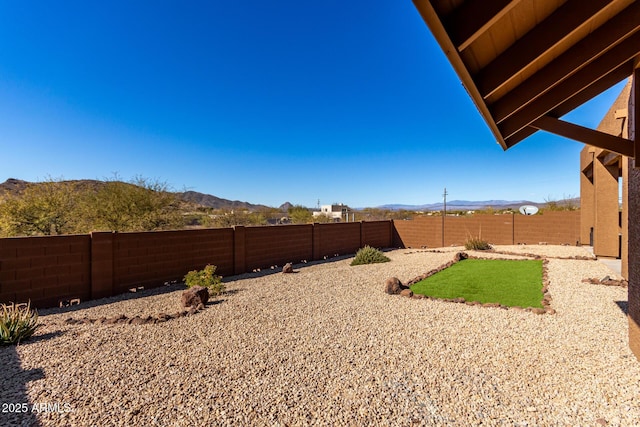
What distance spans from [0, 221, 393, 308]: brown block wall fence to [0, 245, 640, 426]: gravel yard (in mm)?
729

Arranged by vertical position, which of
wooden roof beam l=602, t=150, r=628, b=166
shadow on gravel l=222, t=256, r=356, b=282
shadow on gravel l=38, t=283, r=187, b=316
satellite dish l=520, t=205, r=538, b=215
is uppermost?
wooden roof beam l=602, t=150, r=628, b=166

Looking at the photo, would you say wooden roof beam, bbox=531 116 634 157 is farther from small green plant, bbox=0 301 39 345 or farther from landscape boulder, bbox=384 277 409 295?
small green plant, bbox=0 301 39 345

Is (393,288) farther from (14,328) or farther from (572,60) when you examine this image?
(14,328)

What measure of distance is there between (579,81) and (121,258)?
900 cm

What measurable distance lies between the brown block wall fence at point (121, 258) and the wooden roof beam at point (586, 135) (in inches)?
327

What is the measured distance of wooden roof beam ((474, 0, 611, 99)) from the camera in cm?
238

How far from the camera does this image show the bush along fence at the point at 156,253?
6312mm

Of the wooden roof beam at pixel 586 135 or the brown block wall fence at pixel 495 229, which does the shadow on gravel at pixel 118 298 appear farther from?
the brown block wall fence at pixel 495 229

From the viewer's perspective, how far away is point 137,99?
50.0ft

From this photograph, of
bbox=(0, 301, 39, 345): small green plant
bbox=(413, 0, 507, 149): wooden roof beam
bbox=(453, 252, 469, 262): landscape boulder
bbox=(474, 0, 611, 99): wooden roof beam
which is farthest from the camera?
bbox=(453, 252, 469, 262): landscape boulder

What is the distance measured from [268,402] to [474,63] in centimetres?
354

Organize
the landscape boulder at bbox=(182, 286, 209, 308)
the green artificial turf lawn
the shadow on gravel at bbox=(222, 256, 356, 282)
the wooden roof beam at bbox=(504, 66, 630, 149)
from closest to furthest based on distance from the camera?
the wooden roof beam at bbox=(504, 66, 630, 149) → the landscape boulder at bbox=(182, 286, 209, 308) → the green artificial turf lawn → the shadow on gravel at bbox=(222, 256, 356, 282)

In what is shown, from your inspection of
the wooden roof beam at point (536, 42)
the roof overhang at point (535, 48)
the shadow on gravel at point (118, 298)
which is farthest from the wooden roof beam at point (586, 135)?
the shadow on gravel at point (118, 298)

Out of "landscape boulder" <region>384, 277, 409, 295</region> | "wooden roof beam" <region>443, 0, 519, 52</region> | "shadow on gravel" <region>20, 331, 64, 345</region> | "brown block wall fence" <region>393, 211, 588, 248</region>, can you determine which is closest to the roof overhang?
"wooden roof beam" <region>443, 0, 519, 52</region>
